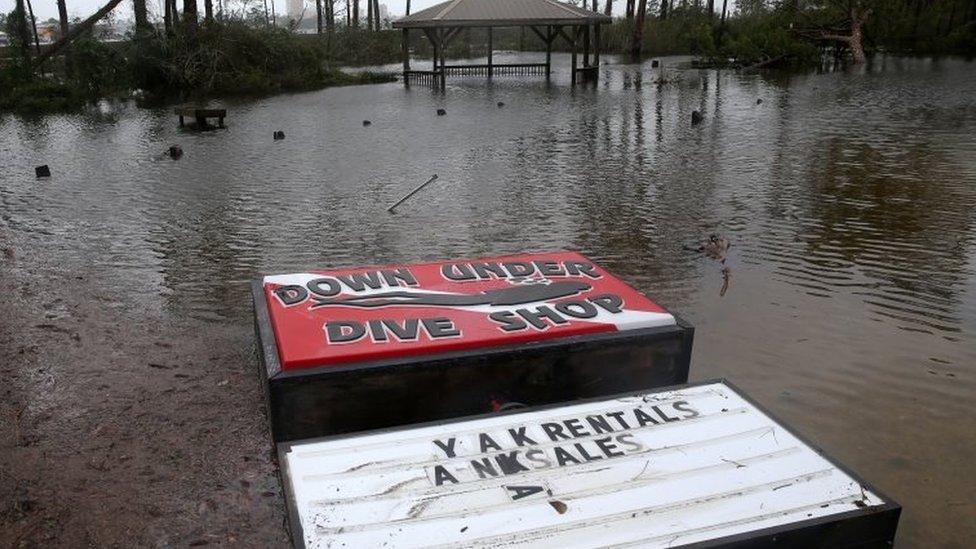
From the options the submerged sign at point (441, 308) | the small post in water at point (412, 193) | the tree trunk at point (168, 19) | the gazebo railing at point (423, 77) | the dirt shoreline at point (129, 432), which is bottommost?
the dirt shoreline at point (129, 432)

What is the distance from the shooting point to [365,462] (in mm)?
3273

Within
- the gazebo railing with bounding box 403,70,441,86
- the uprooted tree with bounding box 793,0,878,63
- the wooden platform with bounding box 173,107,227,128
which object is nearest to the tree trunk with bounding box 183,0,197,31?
the gazebo railing with bounding box 403,70,441,86

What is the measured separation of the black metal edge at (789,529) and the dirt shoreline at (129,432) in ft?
6.40

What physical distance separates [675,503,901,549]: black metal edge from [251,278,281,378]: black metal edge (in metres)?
2.12

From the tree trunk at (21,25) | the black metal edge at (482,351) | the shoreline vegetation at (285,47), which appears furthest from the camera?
the tree trunk at (21,25)

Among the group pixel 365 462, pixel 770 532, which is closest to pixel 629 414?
pixel 770 532

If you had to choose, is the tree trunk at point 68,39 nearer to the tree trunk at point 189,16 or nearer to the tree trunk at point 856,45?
the tree trunk at point 189,16

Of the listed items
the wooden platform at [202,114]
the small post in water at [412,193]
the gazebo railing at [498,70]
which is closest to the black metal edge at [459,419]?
the small post in water at [412,193]

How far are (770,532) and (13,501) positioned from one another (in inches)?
137

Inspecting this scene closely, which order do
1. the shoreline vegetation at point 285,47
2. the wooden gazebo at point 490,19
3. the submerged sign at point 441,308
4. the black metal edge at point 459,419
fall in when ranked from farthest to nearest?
1. the wooden gazebo at point 490,19
2. the shoreline vegetation at point 285,47
3. the submerged sign at point 441,308
4. the black metal edge at point 459,419

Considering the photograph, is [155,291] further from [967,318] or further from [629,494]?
[967,318]

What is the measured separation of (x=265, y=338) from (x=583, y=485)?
6.40 feet

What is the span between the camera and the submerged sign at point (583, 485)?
2.88m

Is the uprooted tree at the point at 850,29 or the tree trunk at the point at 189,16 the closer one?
the tree trunk at the point at 189,16
